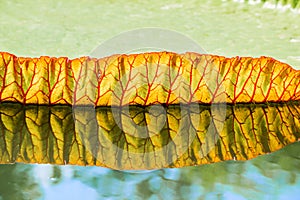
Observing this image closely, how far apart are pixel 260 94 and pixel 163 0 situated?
1.92 feet

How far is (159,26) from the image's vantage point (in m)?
1.24

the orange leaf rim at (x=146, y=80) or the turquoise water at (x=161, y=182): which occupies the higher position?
the orange leaf rim at (x=146, y=80)

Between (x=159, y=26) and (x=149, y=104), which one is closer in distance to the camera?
(x=149, y=104)

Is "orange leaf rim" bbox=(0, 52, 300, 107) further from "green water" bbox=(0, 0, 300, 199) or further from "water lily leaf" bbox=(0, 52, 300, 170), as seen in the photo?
"green water" bbox=(0, 0, 300, 199)

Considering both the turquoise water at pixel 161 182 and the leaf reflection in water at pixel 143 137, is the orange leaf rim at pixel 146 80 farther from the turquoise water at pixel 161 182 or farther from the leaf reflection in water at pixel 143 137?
the turquoise water at pixel 161 182

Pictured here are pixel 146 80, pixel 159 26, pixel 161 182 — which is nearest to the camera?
pixel 161 182

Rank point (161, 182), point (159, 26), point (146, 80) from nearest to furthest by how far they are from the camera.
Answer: point (161, 182), point (146, 80), point (159, 26)

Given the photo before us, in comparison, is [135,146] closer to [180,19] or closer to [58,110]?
[58,110]

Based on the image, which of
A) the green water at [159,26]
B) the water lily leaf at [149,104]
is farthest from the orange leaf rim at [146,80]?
the green water at [159,26]

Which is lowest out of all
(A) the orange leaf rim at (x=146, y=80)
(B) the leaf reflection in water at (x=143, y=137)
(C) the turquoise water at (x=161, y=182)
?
(C) the turquoise water at (x=161, y=182)

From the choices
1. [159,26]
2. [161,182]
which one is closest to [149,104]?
[161,182]

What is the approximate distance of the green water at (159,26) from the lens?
69cm

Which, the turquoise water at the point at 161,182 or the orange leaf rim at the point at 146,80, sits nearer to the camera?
the turquoise water at the point at 161,182

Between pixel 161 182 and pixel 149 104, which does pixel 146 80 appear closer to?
pixel 149 104
